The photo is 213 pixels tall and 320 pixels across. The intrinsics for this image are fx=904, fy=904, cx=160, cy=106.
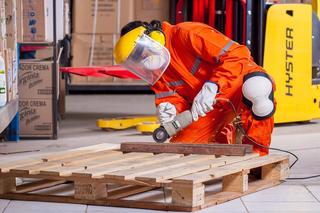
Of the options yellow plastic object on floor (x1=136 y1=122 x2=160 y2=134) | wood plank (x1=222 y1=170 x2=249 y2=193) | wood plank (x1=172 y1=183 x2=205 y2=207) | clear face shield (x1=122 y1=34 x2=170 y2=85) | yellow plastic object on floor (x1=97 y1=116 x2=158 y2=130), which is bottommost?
yellow plastic object on floor (x1=97 y1=116 x2=158 y2=130)

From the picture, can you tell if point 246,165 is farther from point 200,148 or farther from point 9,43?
point 9,43

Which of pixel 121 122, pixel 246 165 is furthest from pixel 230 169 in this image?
Answer: pixel 121 122

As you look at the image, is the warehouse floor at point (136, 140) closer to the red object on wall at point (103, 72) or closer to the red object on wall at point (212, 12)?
the red object on wall at point (103, 72)

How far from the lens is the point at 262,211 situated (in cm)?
536

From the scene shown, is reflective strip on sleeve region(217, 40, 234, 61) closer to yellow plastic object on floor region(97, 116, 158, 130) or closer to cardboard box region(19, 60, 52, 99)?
cardboard box region(19, 60, 52, 99)

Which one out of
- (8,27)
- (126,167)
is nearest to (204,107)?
(126,167)

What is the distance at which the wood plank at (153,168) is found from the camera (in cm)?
518

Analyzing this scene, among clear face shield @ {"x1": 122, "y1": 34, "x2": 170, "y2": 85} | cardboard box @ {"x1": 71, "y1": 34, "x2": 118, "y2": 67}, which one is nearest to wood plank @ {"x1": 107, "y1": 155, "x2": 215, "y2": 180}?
clear face shield @ {"x1": 122, "y1": 34, "x2": 170, "y2": 85}

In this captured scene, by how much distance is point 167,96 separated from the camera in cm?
676

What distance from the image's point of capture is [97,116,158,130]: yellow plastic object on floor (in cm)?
953

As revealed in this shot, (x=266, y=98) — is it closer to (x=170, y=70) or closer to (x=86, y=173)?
(x=170, y=70)

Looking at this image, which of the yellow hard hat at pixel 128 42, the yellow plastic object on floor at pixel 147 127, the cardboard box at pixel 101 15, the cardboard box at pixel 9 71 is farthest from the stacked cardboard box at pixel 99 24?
the yellow hard hat at pixel 128 42

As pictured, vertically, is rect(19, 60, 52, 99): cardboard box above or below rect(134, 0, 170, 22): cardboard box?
below

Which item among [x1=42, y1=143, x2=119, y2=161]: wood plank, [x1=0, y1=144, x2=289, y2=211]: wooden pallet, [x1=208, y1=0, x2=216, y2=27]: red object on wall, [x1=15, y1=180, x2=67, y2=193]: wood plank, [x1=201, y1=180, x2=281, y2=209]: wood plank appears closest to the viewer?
[x1=0, y1=144, x2=289, y2=211]: wooden pallet
